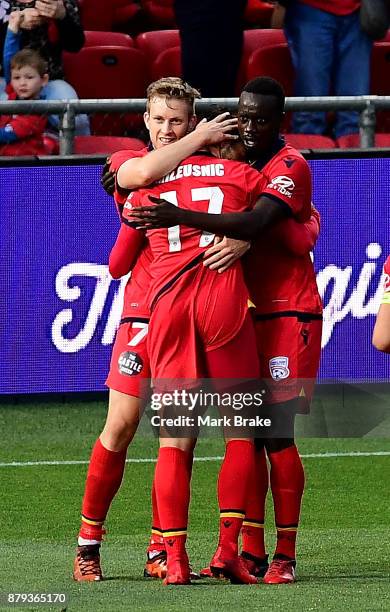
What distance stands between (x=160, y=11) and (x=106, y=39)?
2.86 feet

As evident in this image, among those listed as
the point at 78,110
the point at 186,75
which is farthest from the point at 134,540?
the point at 186,75

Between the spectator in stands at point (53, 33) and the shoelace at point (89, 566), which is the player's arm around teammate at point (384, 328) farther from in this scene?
the spectator in stands at point (53, 33)

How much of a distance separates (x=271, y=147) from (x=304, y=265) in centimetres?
50

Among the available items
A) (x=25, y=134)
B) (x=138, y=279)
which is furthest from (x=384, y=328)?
(x=25, y=134)

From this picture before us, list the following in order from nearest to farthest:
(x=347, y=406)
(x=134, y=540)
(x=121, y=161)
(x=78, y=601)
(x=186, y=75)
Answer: (x=78, y=601) → (x=121, y=161) → (x=134, y=540) → (x=347, y=406) → (x=186, y=75)

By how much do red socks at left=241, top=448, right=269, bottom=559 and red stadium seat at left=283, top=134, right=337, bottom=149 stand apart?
14.6ft

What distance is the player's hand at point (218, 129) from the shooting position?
5770 mm

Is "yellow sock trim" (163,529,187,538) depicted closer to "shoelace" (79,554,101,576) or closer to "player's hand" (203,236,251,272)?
"shoelace" (79,554,101,576)

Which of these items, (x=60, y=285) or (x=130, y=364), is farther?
(x=60, y=285)

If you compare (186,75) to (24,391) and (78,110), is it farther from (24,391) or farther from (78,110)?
(24,391)

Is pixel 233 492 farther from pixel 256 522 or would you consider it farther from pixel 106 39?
pixel 106 39

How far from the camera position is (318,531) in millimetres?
7637

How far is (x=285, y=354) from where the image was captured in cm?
607

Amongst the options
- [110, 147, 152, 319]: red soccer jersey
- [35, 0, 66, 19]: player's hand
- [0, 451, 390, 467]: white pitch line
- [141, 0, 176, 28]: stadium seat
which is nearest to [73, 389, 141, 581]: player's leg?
[110, 147, 152, 319]: red soccer jersey
